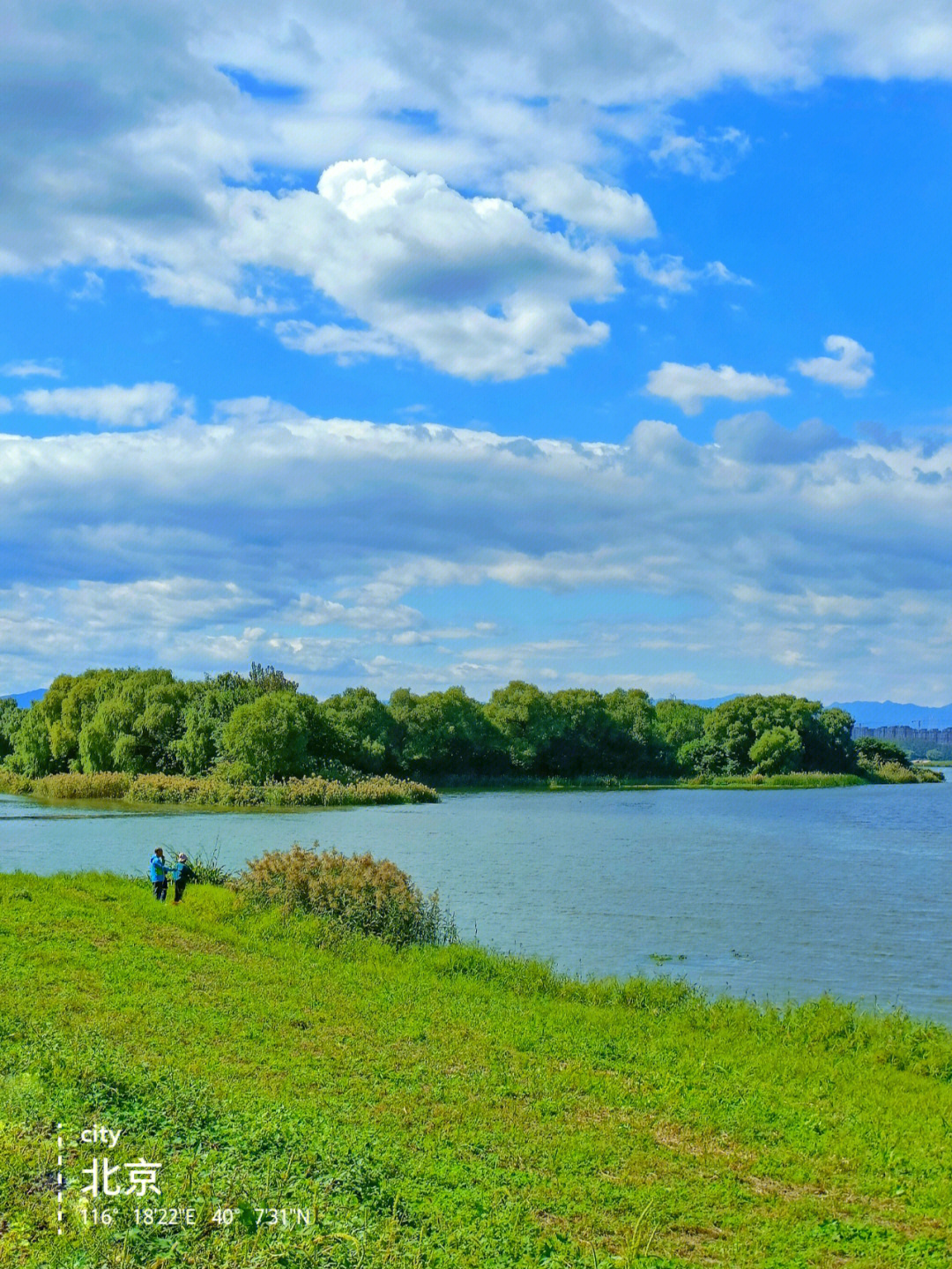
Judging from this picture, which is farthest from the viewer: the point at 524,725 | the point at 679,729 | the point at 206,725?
the point at 679,729

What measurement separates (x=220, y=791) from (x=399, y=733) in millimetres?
38526

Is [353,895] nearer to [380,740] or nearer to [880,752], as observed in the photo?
[380,740]

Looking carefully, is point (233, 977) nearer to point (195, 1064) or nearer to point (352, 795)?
point (195, 1064)

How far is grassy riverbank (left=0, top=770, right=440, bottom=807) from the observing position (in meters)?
81.5

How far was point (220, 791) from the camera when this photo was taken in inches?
3248

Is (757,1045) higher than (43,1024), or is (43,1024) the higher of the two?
(43,1024)

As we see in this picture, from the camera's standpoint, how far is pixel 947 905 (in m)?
32.9

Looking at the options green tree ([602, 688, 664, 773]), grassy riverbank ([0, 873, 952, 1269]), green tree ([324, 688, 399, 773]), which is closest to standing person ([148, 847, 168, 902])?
grassy riverbank ([0, 873, 952, 1269])

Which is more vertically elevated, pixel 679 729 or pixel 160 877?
pixel 679 729

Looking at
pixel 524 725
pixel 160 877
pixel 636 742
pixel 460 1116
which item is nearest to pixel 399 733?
pixel 524 725

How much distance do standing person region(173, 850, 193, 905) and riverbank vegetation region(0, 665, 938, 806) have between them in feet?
173

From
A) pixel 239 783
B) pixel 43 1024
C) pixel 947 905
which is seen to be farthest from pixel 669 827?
pixel 43 1024

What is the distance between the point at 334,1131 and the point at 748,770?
129 meters

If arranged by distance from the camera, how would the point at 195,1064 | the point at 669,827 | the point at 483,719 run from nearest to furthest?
the point at 195,1064 < the point at 669,827 < the point at 483,719
